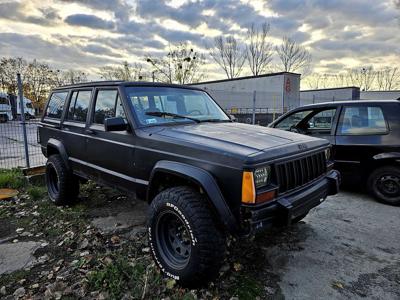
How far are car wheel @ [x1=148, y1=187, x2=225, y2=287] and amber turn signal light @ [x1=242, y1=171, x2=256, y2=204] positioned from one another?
407mm

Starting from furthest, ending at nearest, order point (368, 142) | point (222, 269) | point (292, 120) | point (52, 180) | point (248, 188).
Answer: point (292, 120), point (52, 180), point (368, 142), point (222, 269), point (248, 188)

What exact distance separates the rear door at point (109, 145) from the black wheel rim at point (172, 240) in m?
0.69

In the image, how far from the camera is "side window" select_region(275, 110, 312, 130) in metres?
5.80

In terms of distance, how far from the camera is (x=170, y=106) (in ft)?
11.5

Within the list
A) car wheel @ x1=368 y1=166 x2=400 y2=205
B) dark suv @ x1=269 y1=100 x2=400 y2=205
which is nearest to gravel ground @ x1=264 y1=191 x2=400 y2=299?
car wheel @ x1=368 y1=166 x2=400 y2=205

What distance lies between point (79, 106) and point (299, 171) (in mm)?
3155

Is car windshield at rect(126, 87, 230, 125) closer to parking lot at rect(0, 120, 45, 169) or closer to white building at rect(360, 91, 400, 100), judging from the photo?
parking lot at rect(0, 120, 45, 169)

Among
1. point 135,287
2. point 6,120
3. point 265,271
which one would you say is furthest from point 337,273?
point 6,120

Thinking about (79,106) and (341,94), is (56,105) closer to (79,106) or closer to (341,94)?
(79,106)

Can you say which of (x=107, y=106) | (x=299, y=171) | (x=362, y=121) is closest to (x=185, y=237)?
(x=299, y=171)

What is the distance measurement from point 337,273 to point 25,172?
599 centimetres

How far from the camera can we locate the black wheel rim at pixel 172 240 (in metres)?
2.69

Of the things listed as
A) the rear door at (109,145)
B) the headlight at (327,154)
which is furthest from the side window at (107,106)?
the headlight at (327,154)

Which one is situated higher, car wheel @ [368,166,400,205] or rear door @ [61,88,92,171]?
rear door @ [61,88,92,171]
